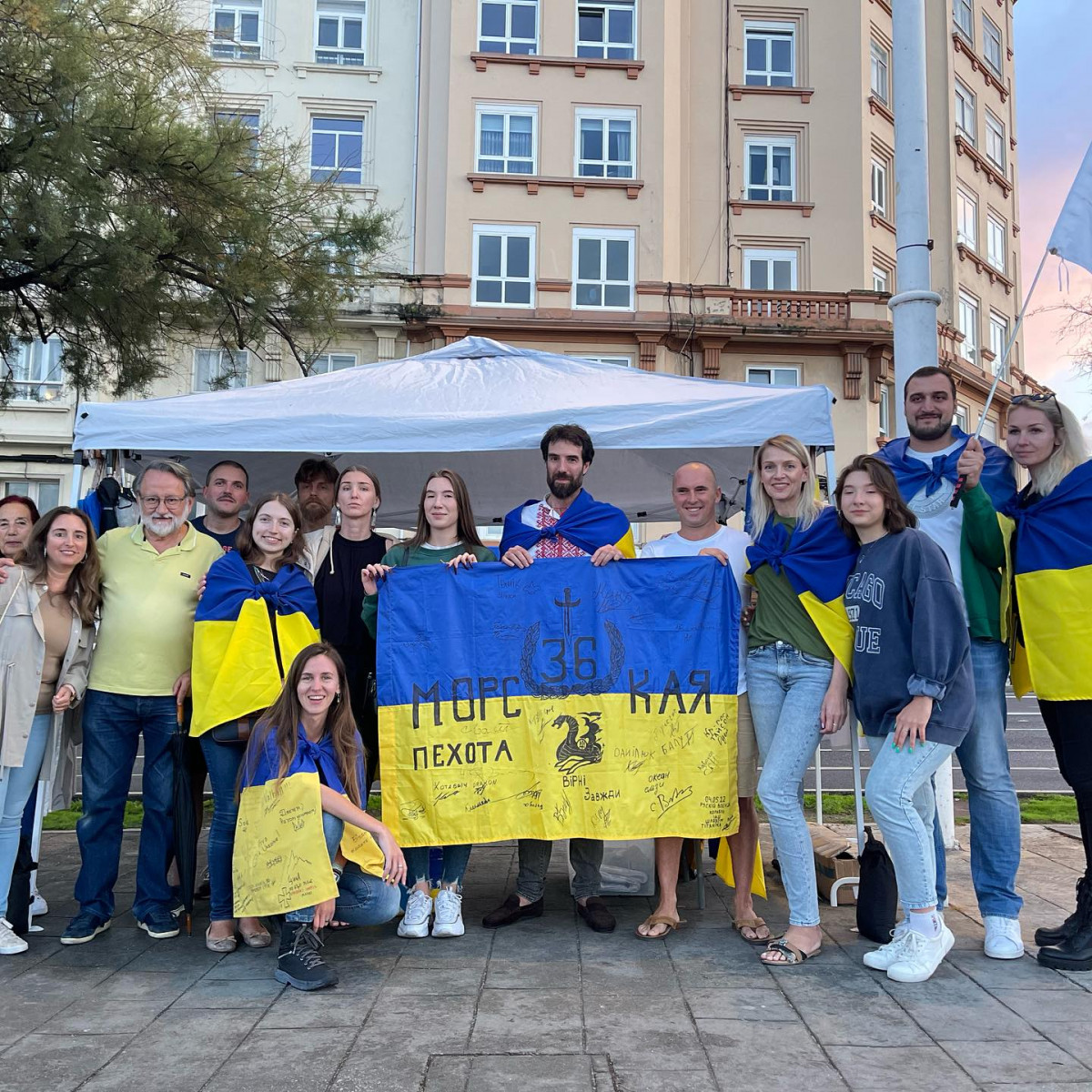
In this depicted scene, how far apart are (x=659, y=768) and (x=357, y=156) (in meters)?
22.2

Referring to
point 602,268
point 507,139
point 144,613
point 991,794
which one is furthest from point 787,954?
point 507,139

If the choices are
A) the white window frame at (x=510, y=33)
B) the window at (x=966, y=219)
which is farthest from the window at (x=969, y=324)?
the white window frame at (x=510, y=33)

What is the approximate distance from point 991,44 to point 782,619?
32.8 metres

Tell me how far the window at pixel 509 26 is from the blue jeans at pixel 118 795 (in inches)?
879

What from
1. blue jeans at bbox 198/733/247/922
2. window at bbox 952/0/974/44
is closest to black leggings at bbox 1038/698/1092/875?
blue jeans at bbox 198/733/247/922

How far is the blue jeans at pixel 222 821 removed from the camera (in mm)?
4586

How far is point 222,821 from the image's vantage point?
462 cm

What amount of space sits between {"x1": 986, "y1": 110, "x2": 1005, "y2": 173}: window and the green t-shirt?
30.1m

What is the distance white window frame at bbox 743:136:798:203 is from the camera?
80.7 feet

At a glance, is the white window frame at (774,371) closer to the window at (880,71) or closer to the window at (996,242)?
the window at (880,71)

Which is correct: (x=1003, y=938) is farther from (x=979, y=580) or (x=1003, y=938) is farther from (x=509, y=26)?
(x=509, y=26)

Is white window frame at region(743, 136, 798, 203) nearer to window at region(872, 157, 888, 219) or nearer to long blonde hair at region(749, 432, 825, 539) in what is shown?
window at region(872, 157, 888, 219)

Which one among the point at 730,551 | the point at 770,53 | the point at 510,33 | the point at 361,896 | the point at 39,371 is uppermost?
the point at 770,53

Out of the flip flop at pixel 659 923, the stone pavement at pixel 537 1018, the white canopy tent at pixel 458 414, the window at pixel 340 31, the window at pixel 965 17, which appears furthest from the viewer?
the window at pixel 965 17
